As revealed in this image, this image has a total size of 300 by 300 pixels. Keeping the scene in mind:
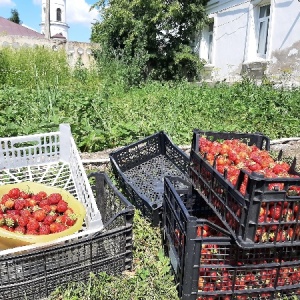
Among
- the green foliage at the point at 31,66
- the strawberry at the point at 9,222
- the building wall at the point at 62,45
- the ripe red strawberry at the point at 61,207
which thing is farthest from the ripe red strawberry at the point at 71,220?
the building wall at the point at 62,45

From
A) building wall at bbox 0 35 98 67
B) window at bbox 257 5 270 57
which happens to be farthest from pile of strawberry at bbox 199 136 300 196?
building wall at bbox 0 35 98 67

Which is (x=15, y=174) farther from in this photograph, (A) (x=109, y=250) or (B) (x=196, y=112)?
(B) (x=196, y=112)

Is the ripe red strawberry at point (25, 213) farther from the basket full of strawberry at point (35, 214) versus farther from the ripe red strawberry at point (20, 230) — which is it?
the ripe red strawberry at point (20, 230)

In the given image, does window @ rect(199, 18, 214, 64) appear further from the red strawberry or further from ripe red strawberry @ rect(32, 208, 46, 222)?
ripe red strawberry @ rect(32, 208, 46, 222)

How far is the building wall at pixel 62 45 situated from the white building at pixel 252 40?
449cm

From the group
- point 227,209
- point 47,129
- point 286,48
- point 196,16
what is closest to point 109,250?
point 227,209

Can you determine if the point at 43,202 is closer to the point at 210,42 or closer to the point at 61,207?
the point at 61,207

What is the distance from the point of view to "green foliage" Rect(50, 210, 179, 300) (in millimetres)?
1994

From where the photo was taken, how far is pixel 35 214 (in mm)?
2324

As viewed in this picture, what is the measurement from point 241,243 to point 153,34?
38.0 feet

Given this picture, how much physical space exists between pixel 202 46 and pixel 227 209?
12.7 metres

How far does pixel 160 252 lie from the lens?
243 cm

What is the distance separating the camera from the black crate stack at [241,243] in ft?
5.40

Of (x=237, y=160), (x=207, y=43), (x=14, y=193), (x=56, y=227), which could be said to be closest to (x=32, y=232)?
(x=56, y=227)
